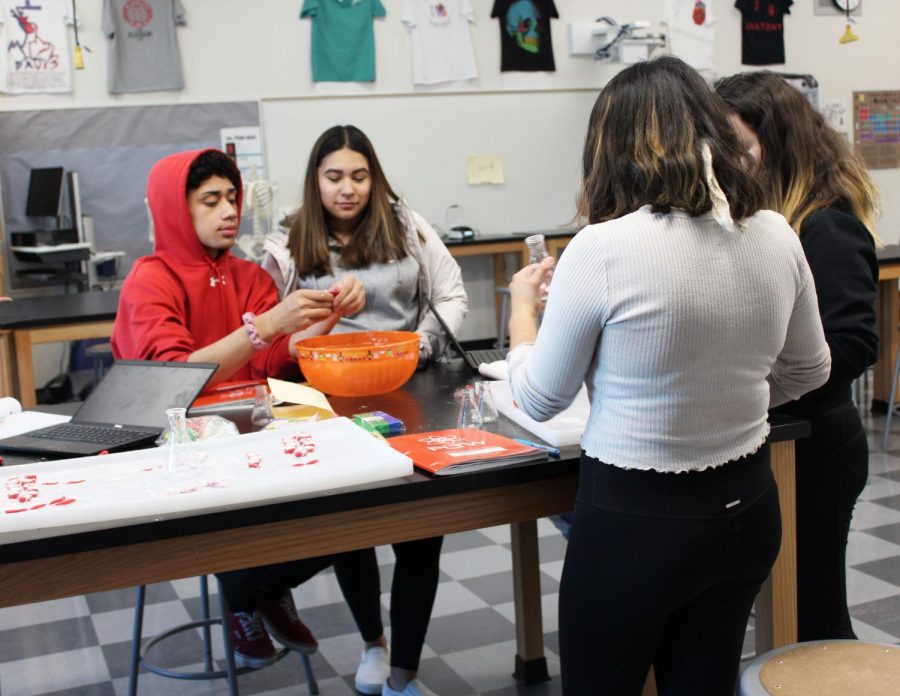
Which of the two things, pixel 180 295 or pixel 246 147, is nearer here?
pixel 180 295

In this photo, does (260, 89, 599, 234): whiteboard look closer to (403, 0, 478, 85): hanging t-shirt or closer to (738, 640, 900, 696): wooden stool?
(403, 0, 478, 85): hanging t-shirt

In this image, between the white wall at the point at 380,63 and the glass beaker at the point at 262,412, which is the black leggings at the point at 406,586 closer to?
the glass beaker at the point at 262,412

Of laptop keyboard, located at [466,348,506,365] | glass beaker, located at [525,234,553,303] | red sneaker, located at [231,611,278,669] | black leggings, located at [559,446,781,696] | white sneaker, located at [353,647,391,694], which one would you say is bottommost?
white sneaker, located at [353,647,391,694]

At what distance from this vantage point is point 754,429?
1303 mm

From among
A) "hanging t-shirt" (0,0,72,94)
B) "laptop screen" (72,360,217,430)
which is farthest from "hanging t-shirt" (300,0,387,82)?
"laptop screen" (72,360,217,430)

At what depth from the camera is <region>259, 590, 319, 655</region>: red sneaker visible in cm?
221

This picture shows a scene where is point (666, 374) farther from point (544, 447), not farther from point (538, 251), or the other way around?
point (538, 251)

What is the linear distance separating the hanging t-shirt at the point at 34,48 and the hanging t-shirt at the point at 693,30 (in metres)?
4.05

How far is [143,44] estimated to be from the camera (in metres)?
6.00

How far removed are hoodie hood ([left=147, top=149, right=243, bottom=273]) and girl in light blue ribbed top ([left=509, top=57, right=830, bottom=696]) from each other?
3.86 ft

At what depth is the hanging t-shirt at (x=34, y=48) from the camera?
575 centimetres

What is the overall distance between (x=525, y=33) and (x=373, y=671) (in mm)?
5452

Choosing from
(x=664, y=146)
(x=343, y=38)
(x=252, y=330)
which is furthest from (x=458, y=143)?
(x=664, y=146)

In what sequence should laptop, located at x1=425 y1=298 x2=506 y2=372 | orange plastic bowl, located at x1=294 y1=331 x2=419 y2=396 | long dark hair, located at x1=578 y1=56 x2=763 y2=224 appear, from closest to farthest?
long dark hair, located at x1=578 y1=56 x2=763 y2=224, orange plastic bowl, located at x1=294 y1=331 x2=419 y2=396, laptop, located at x1=425 y1=298 x2=506 y2=372
